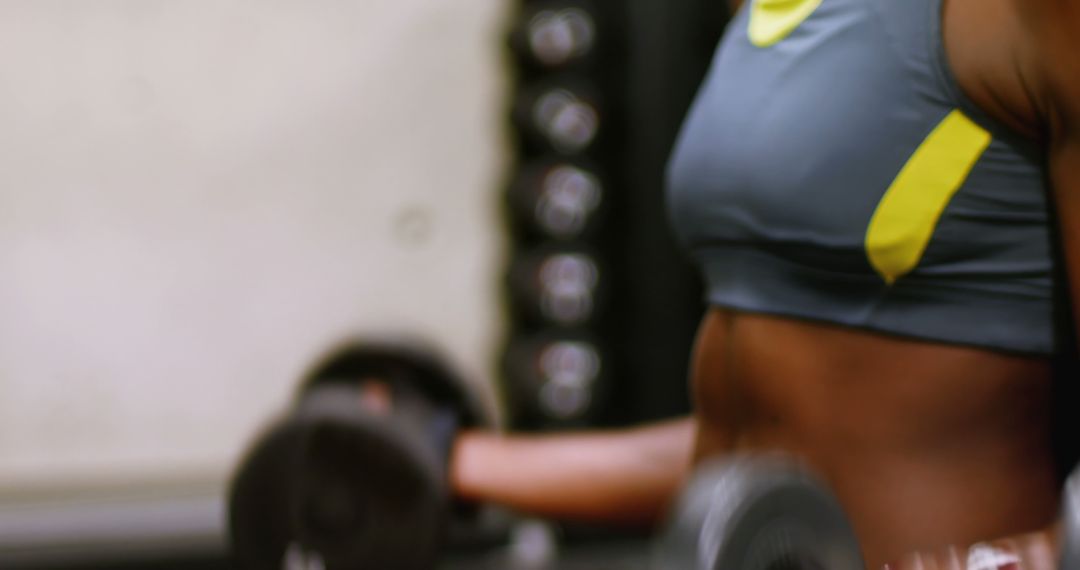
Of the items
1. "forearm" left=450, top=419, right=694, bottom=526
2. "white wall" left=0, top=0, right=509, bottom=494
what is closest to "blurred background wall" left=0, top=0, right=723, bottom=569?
"white wall" left=0, top=0, right=509, bottom=494

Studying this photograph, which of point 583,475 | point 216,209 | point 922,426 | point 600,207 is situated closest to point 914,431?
point 922,426

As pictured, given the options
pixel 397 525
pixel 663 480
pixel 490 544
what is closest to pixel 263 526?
pixel 397 525

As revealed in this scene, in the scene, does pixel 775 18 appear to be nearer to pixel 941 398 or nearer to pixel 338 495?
pixel 941 398

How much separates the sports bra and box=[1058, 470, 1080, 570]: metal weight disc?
0.22 metres

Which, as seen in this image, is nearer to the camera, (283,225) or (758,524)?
(758,524)

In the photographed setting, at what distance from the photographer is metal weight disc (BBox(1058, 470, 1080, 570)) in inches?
25.8

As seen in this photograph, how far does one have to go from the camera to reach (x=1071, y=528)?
658mm

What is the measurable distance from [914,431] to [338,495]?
1.79ft

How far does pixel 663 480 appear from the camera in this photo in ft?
4.21

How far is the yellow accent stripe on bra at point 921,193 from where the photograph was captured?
853 mm

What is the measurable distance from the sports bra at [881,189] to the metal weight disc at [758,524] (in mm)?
152

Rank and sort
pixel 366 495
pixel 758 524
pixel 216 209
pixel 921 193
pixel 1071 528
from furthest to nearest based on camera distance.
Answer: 1. pixel 216 209
2. pixel 366 495
3. pixel 921 193
4. pixel 758 524
5. pixel 1071 528

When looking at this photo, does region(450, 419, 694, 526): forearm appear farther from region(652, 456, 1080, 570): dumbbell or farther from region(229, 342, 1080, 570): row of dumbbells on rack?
region(652, 456, 1080, 570): dumbbell

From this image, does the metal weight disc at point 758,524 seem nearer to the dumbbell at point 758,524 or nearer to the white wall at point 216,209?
the dumbbell at point 758,524
